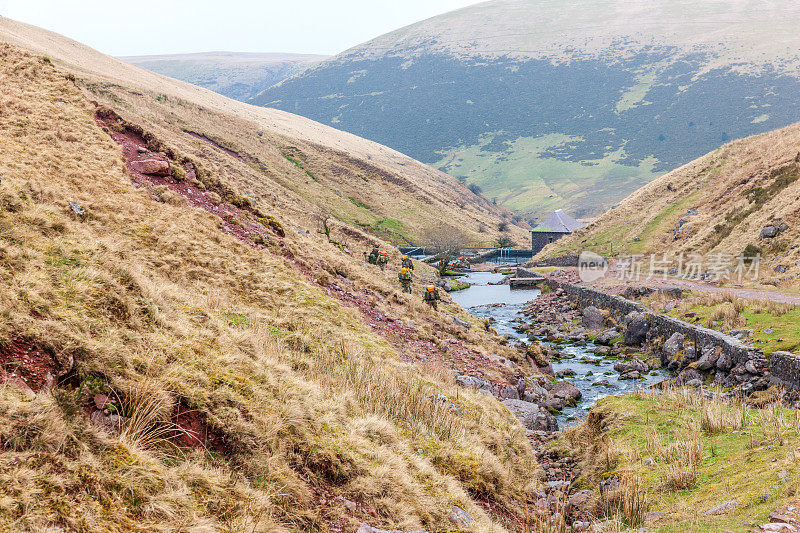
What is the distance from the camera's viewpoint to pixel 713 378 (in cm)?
1755

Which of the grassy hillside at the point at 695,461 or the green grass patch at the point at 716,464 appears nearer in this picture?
the green grass patch at the point at 716,464

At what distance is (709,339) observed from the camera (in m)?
19.1

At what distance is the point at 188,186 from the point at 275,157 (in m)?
67.4

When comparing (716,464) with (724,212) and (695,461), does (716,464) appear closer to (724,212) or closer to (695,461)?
(695,461)

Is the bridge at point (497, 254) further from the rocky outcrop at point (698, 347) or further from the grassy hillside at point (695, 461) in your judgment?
the grassy hillside at point (695, 461)

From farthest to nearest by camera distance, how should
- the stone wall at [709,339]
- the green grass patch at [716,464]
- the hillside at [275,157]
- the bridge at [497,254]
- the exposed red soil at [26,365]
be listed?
the bridge at [497,254] < the hillside at [275,157] < the stone wall at [709,339] < the green grass patch at [716,464] < the exposed red soil at [26,365]

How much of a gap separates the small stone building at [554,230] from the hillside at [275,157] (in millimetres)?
20858

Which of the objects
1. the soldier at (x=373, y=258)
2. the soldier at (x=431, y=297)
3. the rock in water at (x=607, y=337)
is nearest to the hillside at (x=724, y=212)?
the rock in water at (x=607, y=337)

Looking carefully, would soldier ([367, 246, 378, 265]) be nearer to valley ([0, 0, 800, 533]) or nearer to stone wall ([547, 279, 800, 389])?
valley ([0, 0, 800, 533])

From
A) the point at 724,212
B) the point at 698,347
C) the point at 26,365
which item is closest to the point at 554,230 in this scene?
the point at 724,212

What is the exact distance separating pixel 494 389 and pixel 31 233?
13805mm

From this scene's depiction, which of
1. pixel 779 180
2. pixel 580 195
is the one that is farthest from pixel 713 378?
pixel 580 195

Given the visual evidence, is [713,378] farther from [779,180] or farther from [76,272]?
[779,180]

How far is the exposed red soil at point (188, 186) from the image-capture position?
1708cm
